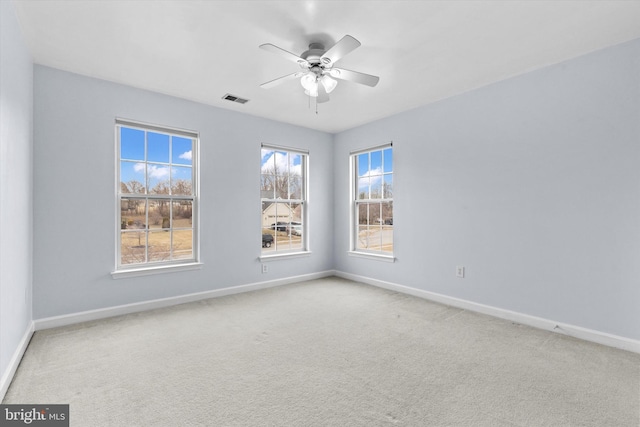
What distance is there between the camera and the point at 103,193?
330 cm

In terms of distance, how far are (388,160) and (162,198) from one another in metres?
3.20

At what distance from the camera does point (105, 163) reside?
332 cm

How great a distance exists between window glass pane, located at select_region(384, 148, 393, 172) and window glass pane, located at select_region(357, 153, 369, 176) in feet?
1.26

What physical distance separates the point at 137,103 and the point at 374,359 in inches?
146

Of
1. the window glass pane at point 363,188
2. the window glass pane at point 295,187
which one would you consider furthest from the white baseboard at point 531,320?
the window glass pane at point 295,187

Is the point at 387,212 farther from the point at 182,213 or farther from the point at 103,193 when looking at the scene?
the point at 103,193

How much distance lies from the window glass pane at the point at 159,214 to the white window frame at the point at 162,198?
0.04 meters

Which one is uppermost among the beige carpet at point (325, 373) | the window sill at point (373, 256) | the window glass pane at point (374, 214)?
the window glass pane at point (374, 214)

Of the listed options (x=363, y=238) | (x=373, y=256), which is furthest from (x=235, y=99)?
(x=373, y=256)

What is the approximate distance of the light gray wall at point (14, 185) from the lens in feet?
6.40

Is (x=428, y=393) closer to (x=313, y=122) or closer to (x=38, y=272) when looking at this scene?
(x=38, y=272)

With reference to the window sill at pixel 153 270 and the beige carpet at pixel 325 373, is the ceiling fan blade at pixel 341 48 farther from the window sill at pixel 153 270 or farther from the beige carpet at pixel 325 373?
the window sill at pixel 153 270

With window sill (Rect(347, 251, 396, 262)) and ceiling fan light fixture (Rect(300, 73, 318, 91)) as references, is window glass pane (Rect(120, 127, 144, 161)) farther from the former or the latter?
window sill (Rect(347, 251, 396, 262))

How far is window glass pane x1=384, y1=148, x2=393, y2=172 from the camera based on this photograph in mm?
4586
